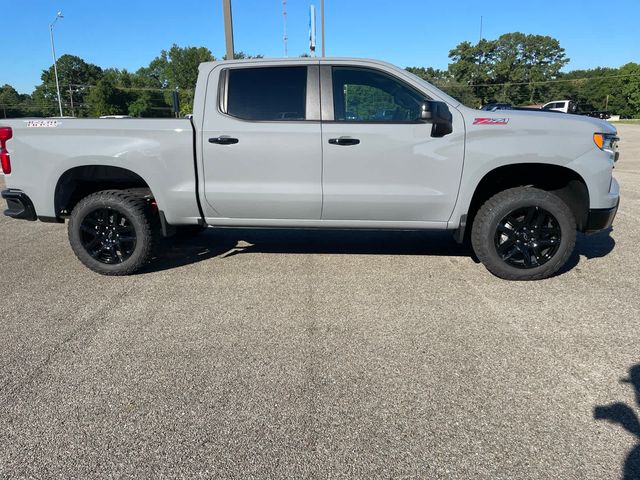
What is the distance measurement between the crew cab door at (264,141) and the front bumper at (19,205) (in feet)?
5.78

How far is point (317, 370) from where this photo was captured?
285 centimetres

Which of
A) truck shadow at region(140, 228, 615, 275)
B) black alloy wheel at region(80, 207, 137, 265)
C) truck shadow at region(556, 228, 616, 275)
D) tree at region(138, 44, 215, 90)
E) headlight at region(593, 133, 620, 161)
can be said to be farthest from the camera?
tree at region(138, 44, 215, 90)

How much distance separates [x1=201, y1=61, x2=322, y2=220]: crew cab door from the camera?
4.10 m

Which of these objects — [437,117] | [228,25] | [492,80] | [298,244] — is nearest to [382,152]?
[437,117]

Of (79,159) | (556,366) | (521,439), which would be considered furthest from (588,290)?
(79,159)

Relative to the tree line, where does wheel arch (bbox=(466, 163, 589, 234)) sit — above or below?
below

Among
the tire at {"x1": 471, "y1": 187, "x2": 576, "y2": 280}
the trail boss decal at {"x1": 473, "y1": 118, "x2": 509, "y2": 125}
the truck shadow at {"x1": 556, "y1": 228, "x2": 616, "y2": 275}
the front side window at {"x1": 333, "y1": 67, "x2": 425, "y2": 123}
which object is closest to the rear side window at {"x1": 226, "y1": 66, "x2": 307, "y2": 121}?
the front side window at {"x1": 333, "y1": 67, "x2": 425, "y2": 123}

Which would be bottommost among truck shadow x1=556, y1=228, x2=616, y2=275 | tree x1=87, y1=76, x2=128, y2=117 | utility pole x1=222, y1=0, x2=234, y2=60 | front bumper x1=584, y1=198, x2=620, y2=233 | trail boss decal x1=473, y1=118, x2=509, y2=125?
truck shadow x1=556, y1=228, x2=616, y2=275

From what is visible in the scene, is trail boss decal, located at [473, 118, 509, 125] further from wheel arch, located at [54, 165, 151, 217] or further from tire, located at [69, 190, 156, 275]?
tire, located at [69, 190, 156, 275]

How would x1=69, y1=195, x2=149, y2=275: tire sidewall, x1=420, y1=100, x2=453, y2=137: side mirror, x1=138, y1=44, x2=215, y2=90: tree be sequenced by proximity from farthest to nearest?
1. x1=138, y1=44, x2=215, y2=90: tree
2. x1=69, y1=195, x2=149, y2=275: tire sidewall
3. x1=420, y1=100, x2=453, y2=137: side mirror

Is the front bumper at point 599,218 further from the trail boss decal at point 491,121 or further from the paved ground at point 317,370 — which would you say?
the trail boss decal at point 491,121

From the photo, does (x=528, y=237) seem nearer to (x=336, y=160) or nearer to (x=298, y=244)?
(x=336, y=160)

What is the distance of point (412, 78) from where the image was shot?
13.5 feet

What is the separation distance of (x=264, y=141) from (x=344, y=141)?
72cm
